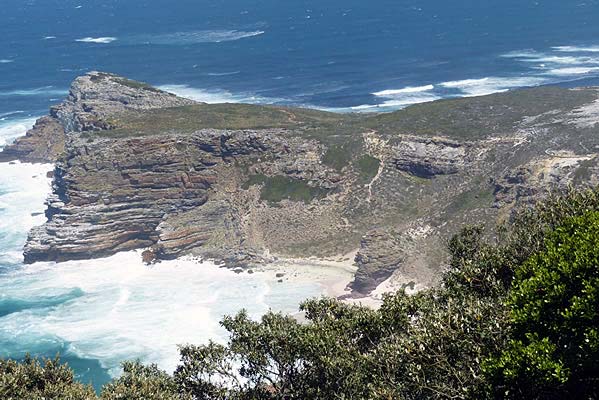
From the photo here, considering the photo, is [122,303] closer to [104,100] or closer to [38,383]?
[38,383]

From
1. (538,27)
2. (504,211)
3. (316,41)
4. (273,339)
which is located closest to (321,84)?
(316,41)

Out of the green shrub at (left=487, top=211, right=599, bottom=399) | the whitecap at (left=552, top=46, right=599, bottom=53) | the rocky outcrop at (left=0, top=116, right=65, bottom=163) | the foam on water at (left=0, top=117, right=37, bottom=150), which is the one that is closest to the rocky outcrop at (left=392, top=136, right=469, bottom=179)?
the rocky outcrop at (left=0, top=116, right=65, bottom=163)

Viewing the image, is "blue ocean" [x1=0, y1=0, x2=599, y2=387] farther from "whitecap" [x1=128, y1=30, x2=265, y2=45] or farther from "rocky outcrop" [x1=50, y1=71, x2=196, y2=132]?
"rocky outcrop" [x1=50, y1=71, x2=196, y2=132]

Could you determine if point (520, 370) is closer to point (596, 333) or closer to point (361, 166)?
point (596, 333)

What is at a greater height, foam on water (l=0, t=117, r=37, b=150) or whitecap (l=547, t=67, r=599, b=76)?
foam on water (l=0, t=117, r=37, b=150)

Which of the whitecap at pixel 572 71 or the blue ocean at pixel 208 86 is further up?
the blue ocean at pixel 208 86

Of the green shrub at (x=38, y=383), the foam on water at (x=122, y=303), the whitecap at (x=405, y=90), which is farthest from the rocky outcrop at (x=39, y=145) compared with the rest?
the green shrub at (x=38, y=383)

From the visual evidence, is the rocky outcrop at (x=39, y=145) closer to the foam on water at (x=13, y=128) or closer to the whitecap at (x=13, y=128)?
the whitecap at (x=13, y=128)
